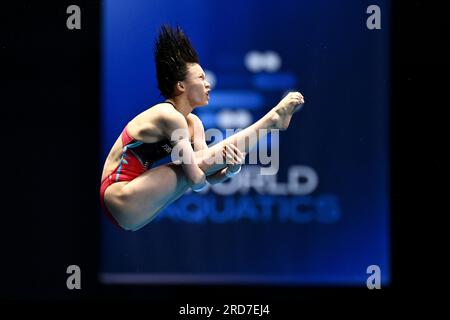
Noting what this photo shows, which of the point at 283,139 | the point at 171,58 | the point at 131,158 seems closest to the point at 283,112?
the point at 171,58

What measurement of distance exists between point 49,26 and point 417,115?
2606 millimetres

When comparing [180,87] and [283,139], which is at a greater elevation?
[180,87]

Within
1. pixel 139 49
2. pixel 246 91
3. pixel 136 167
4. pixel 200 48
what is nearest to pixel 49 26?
pixel 139 49

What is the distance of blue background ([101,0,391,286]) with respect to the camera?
4.94 meters

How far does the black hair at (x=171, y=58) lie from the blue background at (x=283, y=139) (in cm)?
135

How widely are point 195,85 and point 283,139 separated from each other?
1.51 metres

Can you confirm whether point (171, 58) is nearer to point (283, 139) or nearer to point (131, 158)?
point (131, 158)

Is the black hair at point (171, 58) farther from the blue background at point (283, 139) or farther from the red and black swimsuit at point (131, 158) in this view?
the blue background at point (283, 139)

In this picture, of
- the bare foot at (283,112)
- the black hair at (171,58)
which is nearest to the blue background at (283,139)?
the black hair at (171,58)

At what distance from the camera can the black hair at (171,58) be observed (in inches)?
140

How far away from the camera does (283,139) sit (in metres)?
4.96

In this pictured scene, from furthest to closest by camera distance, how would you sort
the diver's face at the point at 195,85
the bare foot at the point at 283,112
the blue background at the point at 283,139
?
the blue background at the point at 283,139 < the diver's face at the point at 195,85 < the bare foot at the point at 283,112

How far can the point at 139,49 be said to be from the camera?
16.1 ft

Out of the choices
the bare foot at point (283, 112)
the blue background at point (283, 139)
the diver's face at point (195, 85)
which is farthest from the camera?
the blue background at point (283, 139)
